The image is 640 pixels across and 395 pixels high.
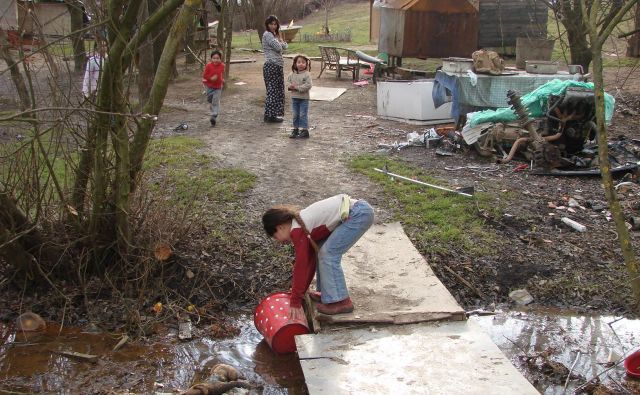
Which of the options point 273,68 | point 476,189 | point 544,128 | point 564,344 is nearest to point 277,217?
point 564,344

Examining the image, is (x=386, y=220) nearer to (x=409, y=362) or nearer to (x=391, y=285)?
(x=391, y=285)

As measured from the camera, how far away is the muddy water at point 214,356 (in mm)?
4996

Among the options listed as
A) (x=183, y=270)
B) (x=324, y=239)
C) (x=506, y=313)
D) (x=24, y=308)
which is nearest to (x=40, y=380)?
(x=24, y=308)

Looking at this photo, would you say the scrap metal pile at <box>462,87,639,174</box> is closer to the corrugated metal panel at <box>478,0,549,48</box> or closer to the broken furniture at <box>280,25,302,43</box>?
the corrugated metal panel at <box>478,0,549,48</box>

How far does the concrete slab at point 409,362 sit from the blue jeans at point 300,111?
673 cm

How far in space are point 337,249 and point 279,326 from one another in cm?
72

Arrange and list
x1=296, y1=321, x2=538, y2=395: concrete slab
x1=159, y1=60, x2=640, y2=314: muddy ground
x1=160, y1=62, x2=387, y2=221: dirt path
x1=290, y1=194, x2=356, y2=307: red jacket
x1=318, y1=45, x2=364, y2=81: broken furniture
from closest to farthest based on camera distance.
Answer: x1=296, y1=321, x2=538, y2=395: concrete slab
x1=290, y1=194, x2=356, y2=307: red jacket
x1=159, y1=60, x2=640, y2=314: muddy ground
x1=160, y1=62, x2=387, y2=221: dirt path
x1=318, y1=45, x2=364, y2=81: broken furniture

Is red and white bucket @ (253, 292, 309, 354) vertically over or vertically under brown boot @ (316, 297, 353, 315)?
under

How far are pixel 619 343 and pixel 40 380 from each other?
4.48 metres

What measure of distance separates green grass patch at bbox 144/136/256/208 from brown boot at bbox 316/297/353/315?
2429 millimetres

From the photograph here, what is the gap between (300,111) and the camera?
11.6 m

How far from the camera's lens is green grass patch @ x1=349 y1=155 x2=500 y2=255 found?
7.15m

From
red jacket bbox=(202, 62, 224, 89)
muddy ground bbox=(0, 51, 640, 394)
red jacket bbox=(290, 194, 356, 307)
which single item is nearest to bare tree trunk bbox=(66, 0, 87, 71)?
muddy ground bbox=(0, 51, 640, 394)

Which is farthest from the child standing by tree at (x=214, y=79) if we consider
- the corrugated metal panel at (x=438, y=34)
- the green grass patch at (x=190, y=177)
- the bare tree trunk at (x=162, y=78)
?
the corrugated metal panel at (x=438, y=34)
